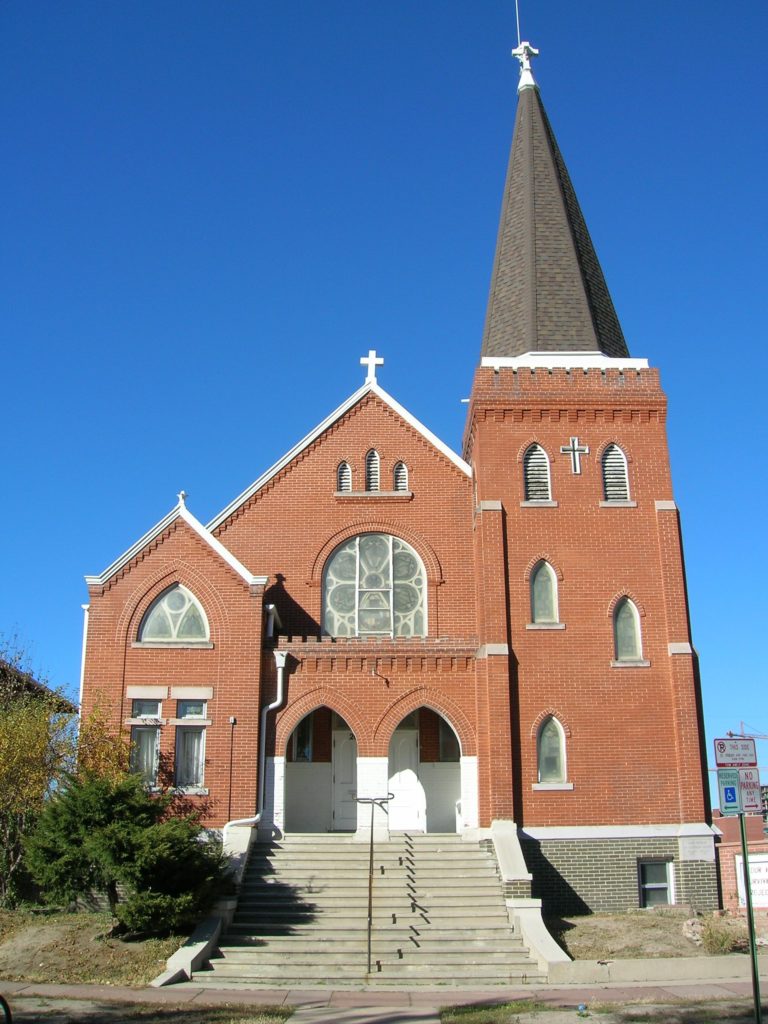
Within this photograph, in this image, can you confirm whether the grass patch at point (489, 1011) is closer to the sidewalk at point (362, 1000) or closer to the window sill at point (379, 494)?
the sidewalk at point (362, 1000)

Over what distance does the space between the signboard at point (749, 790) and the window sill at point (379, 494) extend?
14.9m

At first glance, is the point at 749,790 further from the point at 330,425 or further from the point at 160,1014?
the point at 330,425

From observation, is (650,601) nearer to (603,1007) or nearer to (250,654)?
(250,654)

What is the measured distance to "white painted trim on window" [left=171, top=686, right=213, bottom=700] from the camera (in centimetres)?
2150

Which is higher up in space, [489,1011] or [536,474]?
[536,474]

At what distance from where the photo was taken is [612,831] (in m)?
20.5

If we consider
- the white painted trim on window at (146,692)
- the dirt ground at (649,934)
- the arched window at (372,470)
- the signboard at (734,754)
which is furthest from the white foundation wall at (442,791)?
the signboard at (734,754)

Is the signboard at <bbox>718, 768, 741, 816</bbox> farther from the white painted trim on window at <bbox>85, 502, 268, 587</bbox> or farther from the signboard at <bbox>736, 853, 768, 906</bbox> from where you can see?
the white painted trim on window at <bbox>85, 502, 268, 587</bbox>

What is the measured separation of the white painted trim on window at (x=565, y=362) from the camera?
938 inches

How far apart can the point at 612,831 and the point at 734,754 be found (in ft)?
33.2

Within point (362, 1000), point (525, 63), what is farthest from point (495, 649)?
point (525, 63)

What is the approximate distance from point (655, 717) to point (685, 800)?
5.53 ft

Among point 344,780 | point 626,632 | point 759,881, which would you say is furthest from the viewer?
point 344,780

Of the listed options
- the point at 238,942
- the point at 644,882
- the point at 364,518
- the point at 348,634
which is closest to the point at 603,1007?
the point at 238,942
